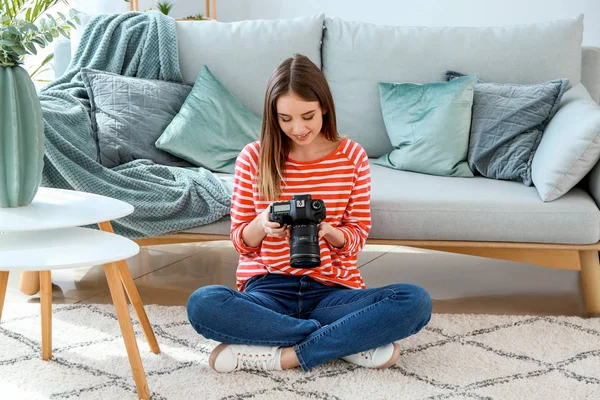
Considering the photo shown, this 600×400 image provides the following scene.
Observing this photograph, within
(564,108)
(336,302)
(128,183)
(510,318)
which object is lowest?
(510,318)

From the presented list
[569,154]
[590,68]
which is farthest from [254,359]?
[590,68]

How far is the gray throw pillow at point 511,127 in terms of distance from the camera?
230 cm

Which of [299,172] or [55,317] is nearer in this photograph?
[299,172]

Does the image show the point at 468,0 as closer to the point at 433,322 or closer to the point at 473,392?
the point at 433,322

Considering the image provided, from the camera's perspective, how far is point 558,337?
6.26 ft

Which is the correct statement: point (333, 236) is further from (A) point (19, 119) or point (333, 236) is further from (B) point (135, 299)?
(A) point (19, 119)

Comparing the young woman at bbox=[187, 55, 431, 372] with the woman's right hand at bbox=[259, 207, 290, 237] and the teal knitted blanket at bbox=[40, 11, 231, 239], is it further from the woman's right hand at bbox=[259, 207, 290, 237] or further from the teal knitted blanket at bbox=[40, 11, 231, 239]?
the teal knitted blanket at bbox=[40, 11, 231, 239]

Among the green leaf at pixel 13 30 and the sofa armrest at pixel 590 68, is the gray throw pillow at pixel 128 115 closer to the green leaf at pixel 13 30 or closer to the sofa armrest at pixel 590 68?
the green leaf at pixel 13 30

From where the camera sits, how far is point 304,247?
61.2 inches

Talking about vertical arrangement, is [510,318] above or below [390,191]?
below

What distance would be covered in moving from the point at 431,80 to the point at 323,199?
0.98 m

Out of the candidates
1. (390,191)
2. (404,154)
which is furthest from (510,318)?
(404,154)

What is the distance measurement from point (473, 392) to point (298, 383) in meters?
0.37

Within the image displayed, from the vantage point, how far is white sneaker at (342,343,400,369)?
1675 millimetres
